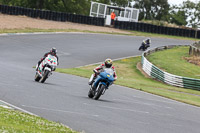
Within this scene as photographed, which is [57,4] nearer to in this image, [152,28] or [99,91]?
[152,28]

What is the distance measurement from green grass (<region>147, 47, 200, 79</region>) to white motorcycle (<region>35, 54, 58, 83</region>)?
54.6ft

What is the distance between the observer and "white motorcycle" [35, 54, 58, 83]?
1636 centimetres

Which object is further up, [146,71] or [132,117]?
[132,117]

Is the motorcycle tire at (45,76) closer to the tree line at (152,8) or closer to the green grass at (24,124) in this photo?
the green grass at (24,124)

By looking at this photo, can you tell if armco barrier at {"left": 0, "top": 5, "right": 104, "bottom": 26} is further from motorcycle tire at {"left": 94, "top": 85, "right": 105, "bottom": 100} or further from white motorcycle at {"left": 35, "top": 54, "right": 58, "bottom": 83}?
motorcycle tire at {"left": 94, "top": 85, "right": 105, "bottom": 100}

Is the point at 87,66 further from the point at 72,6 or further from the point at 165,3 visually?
the point at 165,3

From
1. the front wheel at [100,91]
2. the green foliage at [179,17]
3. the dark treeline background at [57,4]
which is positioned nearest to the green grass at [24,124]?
the front wheel at [100,91]

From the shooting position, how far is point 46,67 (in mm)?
Answer: 16250

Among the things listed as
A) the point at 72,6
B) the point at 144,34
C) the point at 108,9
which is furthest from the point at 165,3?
the point at 144,34

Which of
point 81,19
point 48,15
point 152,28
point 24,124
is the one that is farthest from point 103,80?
point 152,28

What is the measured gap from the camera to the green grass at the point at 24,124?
283 inches

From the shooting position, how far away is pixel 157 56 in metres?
40.7

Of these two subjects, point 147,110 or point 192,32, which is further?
point 192,32

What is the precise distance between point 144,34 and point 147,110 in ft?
152
